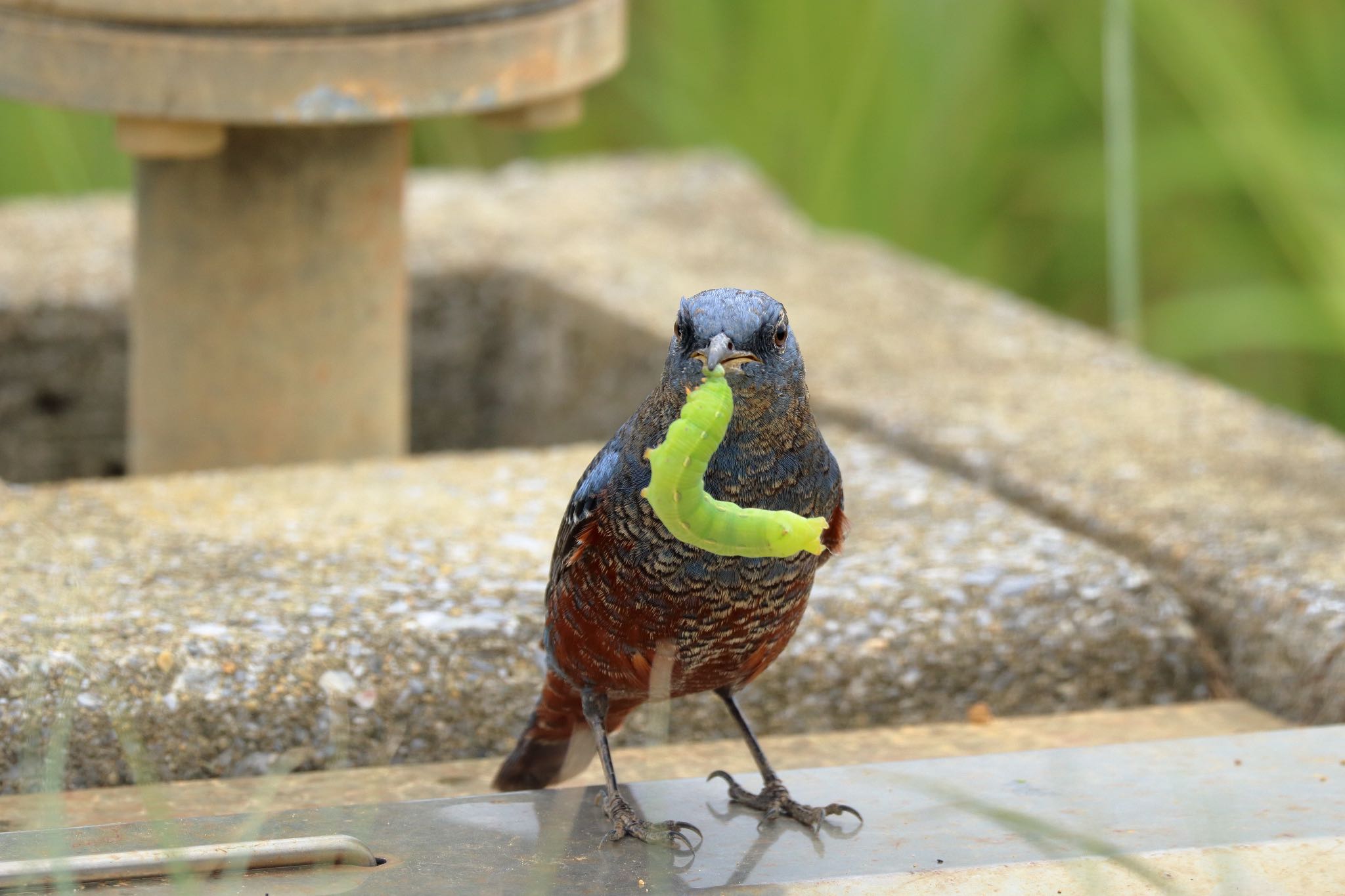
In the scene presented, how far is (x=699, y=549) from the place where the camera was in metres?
2.13

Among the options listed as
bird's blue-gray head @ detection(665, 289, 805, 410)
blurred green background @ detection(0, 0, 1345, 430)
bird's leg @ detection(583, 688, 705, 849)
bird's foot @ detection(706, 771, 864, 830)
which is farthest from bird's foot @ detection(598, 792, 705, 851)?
blurred green background @ detection(0, 0, 1345, 430)

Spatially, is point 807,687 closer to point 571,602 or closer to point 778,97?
point 571,602

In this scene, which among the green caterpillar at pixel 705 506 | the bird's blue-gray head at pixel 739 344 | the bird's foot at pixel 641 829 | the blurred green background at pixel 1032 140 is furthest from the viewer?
the blurred green background at pixel 1032 140

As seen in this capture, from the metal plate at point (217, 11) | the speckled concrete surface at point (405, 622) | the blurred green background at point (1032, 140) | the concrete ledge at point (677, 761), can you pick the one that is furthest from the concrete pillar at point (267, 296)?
the blurred green background at point (1032, 140)

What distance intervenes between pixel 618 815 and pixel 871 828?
30cm

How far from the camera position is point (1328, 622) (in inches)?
112

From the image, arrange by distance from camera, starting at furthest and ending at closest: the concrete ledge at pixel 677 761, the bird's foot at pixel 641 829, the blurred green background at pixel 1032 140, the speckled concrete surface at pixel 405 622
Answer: the blurred green background at pixel 1032 140 < the speckled concrete surface at pixel 405 622 < the concrete ledge at pixel 677 761 < the bird's foot at pixel 641 829

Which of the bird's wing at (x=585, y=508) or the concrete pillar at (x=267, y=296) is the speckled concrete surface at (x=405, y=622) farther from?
the bird's wing at (x=585, y=508)

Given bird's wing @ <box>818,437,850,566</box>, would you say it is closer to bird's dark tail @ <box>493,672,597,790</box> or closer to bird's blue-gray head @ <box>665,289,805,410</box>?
bird's blue-gray head @ <box>665,289,805,410</box>

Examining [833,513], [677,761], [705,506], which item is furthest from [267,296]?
[705,506]

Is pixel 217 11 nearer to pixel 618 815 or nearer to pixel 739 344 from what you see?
pixel 739 344

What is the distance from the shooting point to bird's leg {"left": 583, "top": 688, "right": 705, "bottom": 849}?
7.28 ft

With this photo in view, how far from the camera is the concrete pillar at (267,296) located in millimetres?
3381

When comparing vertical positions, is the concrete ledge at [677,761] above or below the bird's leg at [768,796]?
below
